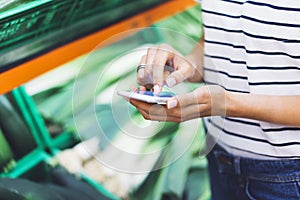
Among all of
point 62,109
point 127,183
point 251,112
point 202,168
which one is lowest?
point 202,168

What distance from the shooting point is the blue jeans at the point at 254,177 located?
48.4 inches

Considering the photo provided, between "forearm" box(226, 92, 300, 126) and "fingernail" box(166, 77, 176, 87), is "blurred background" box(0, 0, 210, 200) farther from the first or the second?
"forearm" box(226, 92, 300, 126)

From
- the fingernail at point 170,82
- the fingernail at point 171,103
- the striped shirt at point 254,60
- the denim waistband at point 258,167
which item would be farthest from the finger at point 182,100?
the denim waistband at point 258,167

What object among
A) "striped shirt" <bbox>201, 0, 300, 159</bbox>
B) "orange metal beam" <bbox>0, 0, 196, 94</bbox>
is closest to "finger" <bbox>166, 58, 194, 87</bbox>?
"striped shirt" <bbox>201, 0, 300, 159</bbox>

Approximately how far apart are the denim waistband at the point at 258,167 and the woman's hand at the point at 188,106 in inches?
10.6

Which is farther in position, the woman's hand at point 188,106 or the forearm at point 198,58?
the forearm at point 198,58

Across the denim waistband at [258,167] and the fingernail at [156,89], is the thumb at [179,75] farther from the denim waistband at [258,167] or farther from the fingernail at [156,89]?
the denim waistband at [258,167]

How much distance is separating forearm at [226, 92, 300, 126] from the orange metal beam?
606 mm

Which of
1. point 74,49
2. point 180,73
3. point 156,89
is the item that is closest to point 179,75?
point 180,73

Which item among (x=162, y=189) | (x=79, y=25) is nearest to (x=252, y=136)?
(x=162, y=189)

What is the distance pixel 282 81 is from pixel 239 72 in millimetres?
137

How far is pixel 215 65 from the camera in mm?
1312

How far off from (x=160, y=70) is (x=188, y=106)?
5.6 inches

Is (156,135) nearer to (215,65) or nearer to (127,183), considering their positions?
(215,65)
